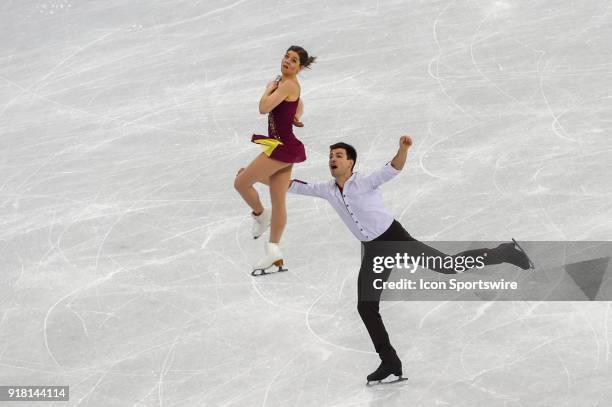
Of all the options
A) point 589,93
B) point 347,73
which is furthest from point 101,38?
point 589,93

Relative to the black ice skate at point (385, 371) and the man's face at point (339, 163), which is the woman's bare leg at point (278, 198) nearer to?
the man's face at point (339, 163)

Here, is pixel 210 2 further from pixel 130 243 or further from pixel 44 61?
pixel 130 243

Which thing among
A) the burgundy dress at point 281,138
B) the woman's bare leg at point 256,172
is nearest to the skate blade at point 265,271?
the woman's bare leg at point 256,172

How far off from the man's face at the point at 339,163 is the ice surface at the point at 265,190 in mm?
1399

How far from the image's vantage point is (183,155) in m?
12.7

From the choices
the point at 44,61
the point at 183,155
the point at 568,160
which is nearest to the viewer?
the point at 568,160

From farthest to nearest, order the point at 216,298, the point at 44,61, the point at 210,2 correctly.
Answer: the point at 210,2 < the point at 44,61 < the point at 216,298

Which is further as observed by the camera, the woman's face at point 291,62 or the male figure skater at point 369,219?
the woman's face at point 291,62

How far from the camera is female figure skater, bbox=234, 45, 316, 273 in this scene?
950 centimetres

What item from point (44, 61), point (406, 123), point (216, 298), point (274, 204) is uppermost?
point (44, 61)

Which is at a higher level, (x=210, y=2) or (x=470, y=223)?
(x=210, y=2)

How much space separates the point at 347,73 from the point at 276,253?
15.2 feet

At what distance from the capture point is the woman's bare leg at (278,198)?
392 inches

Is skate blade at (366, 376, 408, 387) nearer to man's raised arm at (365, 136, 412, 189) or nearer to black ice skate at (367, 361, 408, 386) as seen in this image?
black ice skate at (367, 361, 408, 386)
